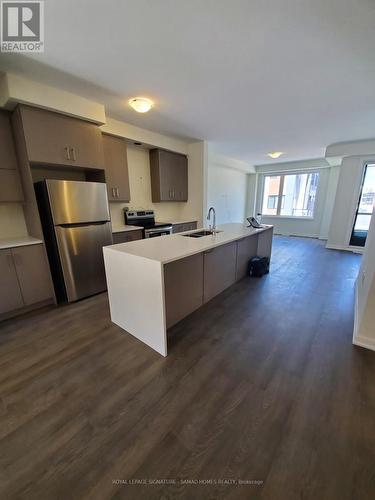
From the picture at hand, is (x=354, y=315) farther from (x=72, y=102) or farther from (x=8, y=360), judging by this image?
(x=72, y=102)

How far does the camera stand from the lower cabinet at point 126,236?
10.9ft

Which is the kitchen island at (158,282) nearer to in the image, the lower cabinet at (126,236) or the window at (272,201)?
the lower cabinet at (126,236)

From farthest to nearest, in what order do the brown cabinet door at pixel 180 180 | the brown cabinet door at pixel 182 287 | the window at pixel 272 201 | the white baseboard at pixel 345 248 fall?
1. the window at pixel 272 201
2. the white baseboard at pixel 345 248
3. the brown cabinet door at pixel 180 180
4. the brown cabinet door at pixel 182 287

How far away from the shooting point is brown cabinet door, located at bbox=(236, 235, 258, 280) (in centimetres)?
329

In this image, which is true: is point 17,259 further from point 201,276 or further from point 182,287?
point 201,276

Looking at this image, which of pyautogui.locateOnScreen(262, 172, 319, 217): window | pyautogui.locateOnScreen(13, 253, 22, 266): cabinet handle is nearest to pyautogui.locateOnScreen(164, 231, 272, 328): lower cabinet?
pyautogui.locateOnScreen(13, 253, 22, 266): cabinet handle

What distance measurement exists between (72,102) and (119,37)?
1225mm

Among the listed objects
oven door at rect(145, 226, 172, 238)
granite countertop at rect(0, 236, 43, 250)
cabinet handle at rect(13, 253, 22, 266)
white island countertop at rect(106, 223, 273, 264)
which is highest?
white island countertop at rect(106, 223, 273, 264)

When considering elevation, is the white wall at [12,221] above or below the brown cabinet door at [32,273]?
above

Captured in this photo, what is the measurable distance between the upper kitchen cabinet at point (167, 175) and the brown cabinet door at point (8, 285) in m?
2.74

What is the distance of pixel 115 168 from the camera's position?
3371 millimetres

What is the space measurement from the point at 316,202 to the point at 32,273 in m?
7.95

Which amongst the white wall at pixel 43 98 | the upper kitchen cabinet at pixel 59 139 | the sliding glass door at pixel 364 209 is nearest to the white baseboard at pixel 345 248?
the sliding glass door at pixel 364 209

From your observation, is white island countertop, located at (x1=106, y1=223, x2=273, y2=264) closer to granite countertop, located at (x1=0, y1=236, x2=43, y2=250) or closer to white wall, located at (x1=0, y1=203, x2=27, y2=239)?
granite countertop, located at (x1=0, y1=236, x2=43, y2=250)
